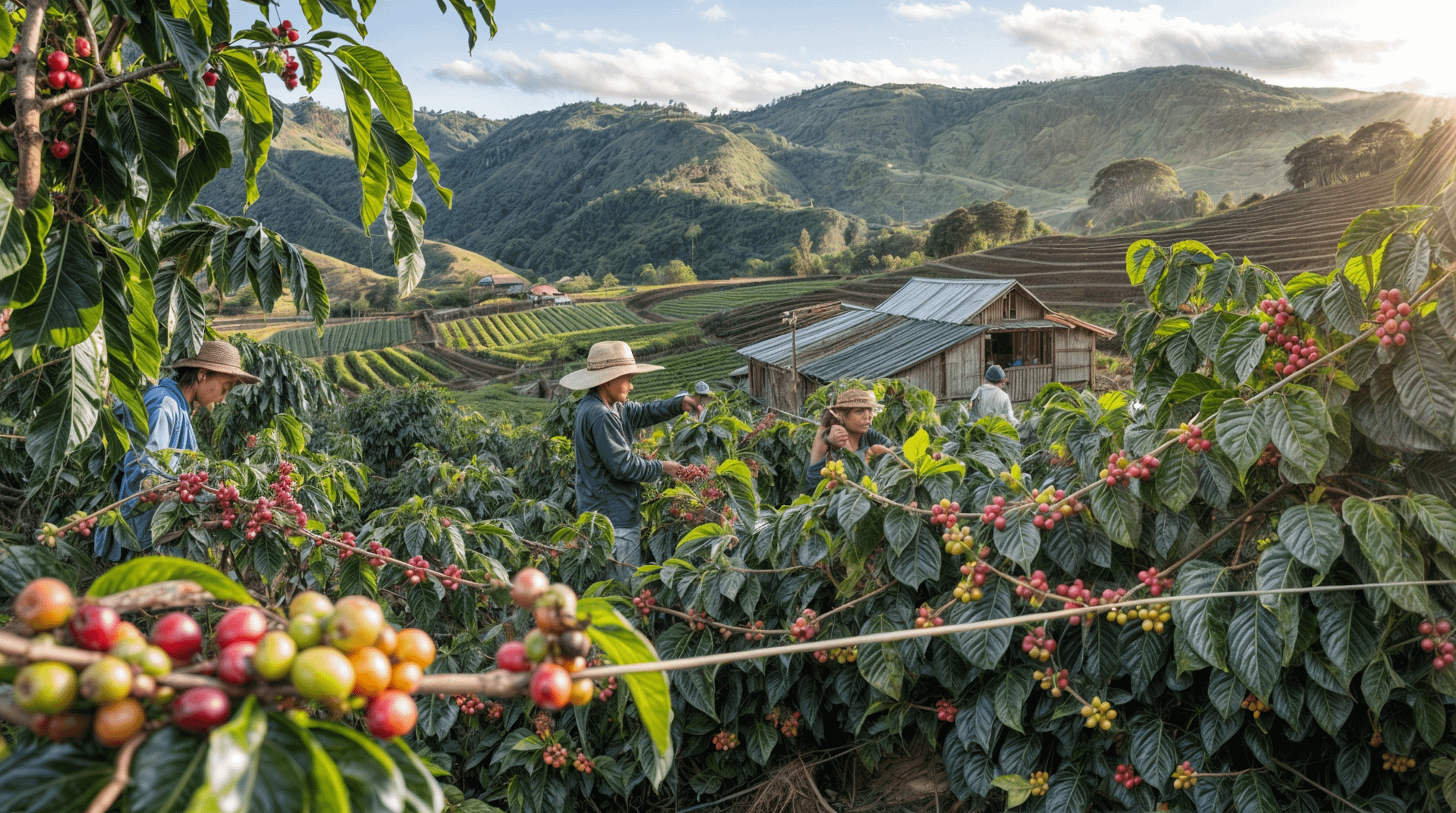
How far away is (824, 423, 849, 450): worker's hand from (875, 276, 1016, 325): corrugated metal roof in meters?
24.8

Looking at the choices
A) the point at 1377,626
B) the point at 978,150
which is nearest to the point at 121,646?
the point at 1377,626

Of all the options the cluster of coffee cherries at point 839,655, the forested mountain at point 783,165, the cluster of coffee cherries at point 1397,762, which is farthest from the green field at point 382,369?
the cluster of coffee cherries at point 1397,762

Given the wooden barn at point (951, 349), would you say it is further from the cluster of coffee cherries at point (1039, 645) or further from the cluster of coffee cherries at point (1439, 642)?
the cluster of coffee cherries at point (1439, 642)

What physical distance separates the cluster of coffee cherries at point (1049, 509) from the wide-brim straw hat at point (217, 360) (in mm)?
3571

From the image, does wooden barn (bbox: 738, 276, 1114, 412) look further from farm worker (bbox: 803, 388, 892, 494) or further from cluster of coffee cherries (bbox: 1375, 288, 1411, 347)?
cluster of coffee cherries (bbox: 1375, 288, 1411, 347)

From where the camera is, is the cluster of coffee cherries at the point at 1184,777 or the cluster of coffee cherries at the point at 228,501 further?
the cluster of coffee cherries at the point at 228,501

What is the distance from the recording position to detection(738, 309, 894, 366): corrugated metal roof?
2812cm

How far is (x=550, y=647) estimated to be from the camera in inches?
27.3

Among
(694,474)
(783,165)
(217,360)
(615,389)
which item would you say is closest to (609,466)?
(615,389)

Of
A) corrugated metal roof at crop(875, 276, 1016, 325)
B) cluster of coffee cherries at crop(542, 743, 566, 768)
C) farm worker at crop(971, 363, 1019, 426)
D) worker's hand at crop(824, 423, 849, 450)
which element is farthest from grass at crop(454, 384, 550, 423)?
cluster of coffee cherries at crop(542, 743, 566, 768)

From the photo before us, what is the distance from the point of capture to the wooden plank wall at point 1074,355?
93.2ft

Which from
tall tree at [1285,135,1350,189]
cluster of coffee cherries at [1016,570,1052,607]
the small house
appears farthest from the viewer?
the small house

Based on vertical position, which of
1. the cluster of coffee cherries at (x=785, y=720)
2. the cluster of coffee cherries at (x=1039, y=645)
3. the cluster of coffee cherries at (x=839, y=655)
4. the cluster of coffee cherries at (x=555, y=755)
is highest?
the cluster of coffee cherries at (x=1039, y=645)

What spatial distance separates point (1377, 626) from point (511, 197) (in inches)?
6655
